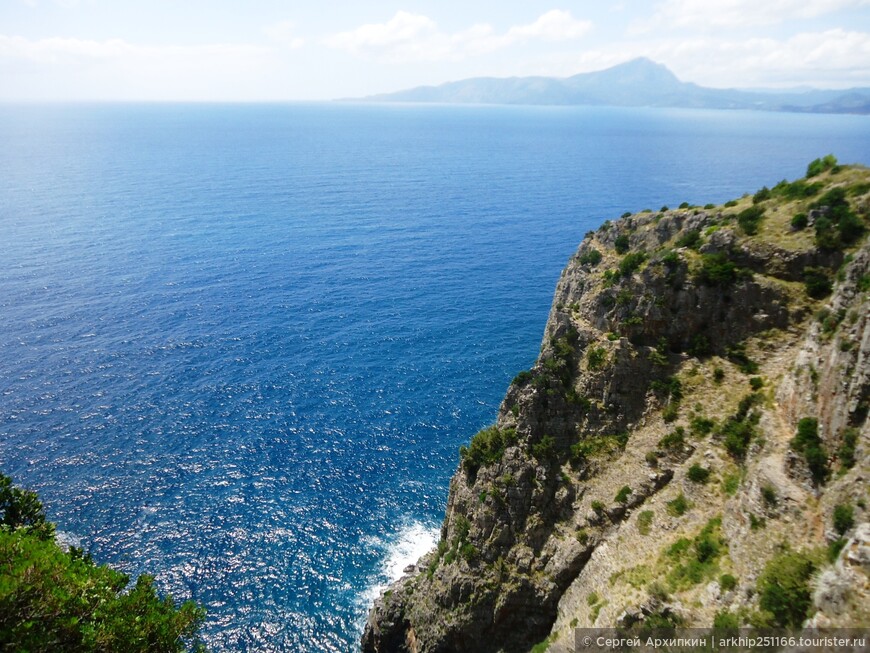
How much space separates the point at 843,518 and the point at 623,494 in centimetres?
1663

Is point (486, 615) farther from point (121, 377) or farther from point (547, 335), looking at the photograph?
point (121, 377)

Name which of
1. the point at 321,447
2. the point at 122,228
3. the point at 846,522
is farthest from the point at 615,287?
the point at 122,228

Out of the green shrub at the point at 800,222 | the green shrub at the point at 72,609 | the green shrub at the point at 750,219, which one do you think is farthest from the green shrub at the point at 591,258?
the green shrub at the point at 72,609

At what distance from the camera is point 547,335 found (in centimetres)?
6500

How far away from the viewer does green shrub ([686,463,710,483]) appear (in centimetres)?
4128

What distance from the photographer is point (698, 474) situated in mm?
41406

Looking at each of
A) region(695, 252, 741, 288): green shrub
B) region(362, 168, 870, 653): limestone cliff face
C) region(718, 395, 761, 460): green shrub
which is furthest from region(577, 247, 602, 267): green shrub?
region(718, 395, 761, 460): green shrub

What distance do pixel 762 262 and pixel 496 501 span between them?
33.5 metres

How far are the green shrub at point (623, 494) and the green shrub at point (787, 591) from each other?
13318 millimetres

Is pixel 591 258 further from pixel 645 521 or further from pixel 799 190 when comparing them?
pixel 645 521

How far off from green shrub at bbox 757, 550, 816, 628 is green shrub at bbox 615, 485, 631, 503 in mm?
13318

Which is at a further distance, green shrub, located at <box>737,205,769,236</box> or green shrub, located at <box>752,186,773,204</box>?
green shrub, located at <box>752,186,773,204</box>

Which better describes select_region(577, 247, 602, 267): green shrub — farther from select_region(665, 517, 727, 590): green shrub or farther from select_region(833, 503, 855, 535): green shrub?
select_region(833, 503, 855, 535): green shrub

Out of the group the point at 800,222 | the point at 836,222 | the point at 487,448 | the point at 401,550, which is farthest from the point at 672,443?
the point at 401,550
